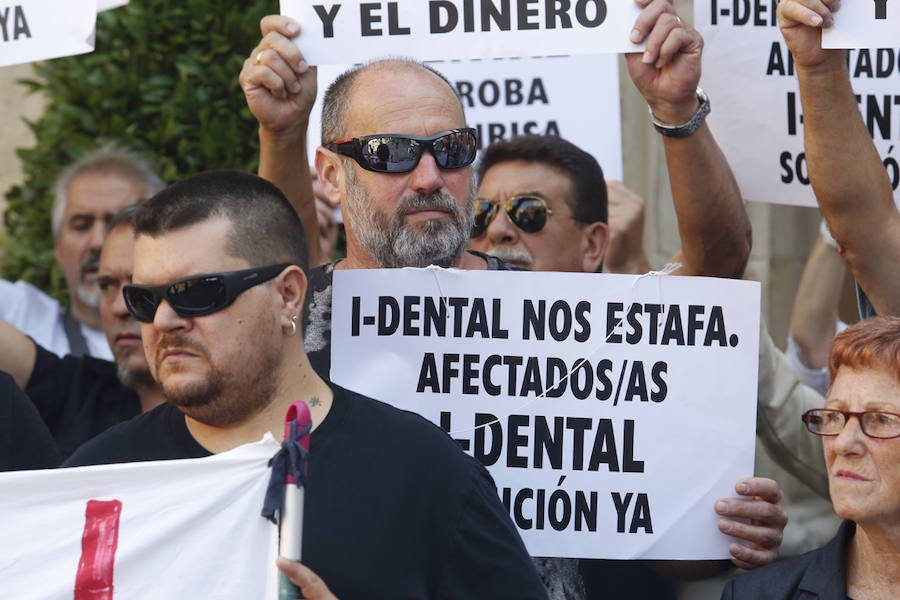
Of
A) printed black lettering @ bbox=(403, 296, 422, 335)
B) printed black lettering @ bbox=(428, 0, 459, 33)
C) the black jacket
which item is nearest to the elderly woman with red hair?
the black jacket

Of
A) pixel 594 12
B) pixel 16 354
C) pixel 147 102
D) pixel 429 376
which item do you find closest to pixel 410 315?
pixel 429 376

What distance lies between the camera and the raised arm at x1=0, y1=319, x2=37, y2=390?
13.9 feet

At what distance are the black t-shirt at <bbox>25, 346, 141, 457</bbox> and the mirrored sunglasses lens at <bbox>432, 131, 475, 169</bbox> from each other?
1.63 meters

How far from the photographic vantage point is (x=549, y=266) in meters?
4.35

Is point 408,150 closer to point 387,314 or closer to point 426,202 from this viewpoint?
point 426,202

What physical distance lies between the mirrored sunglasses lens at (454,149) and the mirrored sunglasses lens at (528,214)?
78 cm

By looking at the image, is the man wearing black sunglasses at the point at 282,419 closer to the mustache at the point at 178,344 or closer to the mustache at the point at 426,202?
the mustache at the point at 178,344

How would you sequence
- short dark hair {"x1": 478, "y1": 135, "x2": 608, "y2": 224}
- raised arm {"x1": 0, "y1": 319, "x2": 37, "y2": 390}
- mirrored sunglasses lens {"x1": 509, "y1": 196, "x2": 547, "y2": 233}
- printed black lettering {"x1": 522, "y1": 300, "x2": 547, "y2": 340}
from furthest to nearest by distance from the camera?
short dark hair {"x1": 478, "y1": 135, "x2": 608, "y2": 224}
mirrored sunglasses lens {"x1": 509, "y1": 196, "x2": 547, "y2": 233}
raised arm {"x1": 0, "y1": 319, "x2": 37, "y2": 390}
printed black lettering {"x1": 522, "y1": 300, "x2": 547, "y2": 340}

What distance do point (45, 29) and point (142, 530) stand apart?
1.88 m

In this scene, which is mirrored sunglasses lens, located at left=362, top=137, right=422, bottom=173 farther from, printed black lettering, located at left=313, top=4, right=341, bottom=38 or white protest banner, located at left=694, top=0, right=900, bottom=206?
white protest banner, located at left=694, top=0, right=900, bottom=206

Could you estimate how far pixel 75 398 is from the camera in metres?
4.43

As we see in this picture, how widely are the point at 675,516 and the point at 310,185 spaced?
5.05 ft

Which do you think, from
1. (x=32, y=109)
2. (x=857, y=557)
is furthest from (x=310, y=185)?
(x=32, y=109)

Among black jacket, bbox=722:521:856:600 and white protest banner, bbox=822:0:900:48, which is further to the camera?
white protest banner, bbox=822:0:900:48
